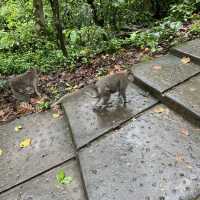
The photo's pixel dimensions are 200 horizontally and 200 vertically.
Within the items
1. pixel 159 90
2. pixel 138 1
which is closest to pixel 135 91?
pixel 159 90

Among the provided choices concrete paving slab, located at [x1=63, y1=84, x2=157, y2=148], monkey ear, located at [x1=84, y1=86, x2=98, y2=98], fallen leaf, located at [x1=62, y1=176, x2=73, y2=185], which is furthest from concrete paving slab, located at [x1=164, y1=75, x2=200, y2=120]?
fallen leaf, located at [x1=62, y1=176, x2=73, y2=185]

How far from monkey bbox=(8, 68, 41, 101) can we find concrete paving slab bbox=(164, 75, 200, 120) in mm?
2609

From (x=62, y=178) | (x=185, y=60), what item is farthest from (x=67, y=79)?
(x=62, y=178)

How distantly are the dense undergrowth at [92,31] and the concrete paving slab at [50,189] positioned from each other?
3196 millimetres

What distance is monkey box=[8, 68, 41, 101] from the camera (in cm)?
562

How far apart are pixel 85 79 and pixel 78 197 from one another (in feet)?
9.88

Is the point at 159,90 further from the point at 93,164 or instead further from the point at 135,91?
the point at 93,164

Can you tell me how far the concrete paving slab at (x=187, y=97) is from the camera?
3.83 m

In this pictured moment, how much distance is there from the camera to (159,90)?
14.3 ft

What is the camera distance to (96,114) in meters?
4.46

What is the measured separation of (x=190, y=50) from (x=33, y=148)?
305 cm

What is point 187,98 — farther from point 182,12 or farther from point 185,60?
point 182,12

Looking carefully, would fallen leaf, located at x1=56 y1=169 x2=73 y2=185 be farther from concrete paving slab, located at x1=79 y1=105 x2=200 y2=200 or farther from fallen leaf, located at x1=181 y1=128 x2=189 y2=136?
fallen leaf, located at x1=181 y1=128 x2=189 y2=136

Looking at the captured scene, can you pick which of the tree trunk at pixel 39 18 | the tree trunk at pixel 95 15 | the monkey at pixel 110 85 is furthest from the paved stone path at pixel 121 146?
the tree trunk at pixel 39 18
